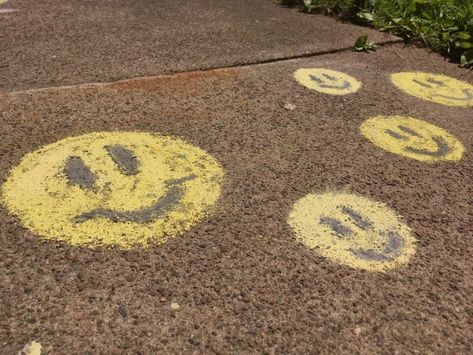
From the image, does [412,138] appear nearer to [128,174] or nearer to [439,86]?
[439,86]

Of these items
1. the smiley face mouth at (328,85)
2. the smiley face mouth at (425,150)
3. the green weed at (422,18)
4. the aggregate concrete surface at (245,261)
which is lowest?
the aggregate concrete surface at (245,261)

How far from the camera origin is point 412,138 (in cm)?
275

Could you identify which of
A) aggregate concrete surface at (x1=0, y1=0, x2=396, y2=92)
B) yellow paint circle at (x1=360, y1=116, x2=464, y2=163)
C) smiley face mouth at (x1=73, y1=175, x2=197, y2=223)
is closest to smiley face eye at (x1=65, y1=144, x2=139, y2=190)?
smiley face mouth at (x1=73, y1=175, x2=197, y2=223)

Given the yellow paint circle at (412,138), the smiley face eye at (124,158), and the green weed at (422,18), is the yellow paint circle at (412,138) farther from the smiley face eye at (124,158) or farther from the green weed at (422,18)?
the green weed at (422,18)

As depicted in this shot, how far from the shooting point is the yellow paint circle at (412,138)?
8.59 ft

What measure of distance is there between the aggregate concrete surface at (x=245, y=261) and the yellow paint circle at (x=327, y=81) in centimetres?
40

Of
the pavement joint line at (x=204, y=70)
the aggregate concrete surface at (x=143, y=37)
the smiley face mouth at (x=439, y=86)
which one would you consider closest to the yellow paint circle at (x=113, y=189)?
the pavement joint line at (x=204, y=70)

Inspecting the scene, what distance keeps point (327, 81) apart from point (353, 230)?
1642mm

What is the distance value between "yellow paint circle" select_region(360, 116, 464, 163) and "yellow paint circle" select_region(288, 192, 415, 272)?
0.60 metres

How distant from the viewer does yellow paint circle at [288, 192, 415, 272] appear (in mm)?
1857

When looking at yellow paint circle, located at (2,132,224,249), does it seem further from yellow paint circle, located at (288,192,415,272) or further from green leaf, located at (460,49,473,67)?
green leaf, located at (460,49,473,67)

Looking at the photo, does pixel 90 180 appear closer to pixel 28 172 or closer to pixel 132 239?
pixel 28 172

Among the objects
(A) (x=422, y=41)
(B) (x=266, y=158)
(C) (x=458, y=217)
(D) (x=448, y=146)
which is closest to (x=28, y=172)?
(B) (x=266, y=158)

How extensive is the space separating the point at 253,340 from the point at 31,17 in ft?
11.7
